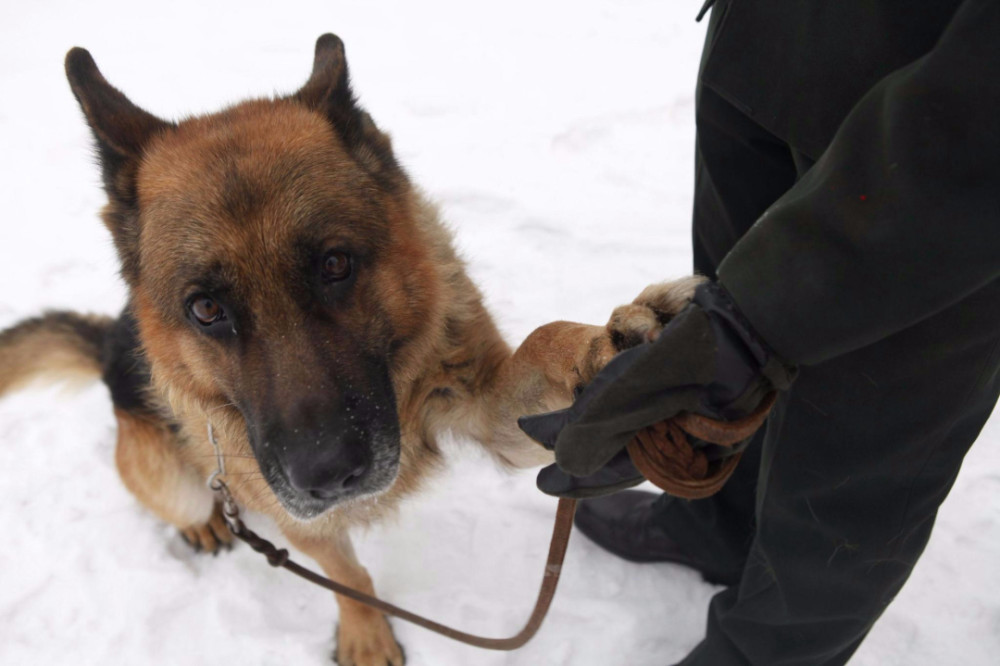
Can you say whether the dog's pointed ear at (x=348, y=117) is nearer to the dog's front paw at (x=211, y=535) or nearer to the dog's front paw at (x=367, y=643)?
the dog's front paw at (x=367, y=643)

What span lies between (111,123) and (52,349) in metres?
1.46

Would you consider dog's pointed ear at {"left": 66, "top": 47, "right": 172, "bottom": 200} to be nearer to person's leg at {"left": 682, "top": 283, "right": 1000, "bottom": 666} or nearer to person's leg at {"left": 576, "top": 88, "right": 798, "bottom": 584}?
person's leg at {"left": 576, "top": 88, "right": 798, "bottom": 584}

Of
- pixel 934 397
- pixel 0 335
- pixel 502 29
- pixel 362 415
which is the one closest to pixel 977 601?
pixel 934 397

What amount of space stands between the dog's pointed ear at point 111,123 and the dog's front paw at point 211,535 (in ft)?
5.29

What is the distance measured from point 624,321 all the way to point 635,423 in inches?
13.9

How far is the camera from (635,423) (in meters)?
1.27

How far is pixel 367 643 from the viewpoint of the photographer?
8.59ft

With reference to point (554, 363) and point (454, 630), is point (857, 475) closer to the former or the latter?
point (554, 363)

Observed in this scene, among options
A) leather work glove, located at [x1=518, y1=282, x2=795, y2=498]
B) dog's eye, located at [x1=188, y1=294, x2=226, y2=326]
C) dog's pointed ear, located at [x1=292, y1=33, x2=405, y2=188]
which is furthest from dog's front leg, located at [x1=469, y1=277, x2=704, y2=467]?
dog's eye, located at [x1=188, y1=294, x2=226, y2=326]

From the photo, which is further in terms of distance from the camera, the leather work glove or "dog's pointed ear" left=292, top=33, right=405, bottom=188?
"dog's pointed ear" left=292, top=33, right=405, bottom=188

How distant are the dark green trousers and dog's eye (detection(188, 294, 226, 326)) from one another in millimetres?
1506

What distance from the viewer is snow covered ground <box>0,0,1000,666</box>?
264 cm

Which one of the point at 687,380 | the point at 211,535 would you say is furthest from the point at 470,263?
the point at 211,535

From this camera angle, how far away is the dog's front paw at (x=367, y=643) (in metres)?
2.62
